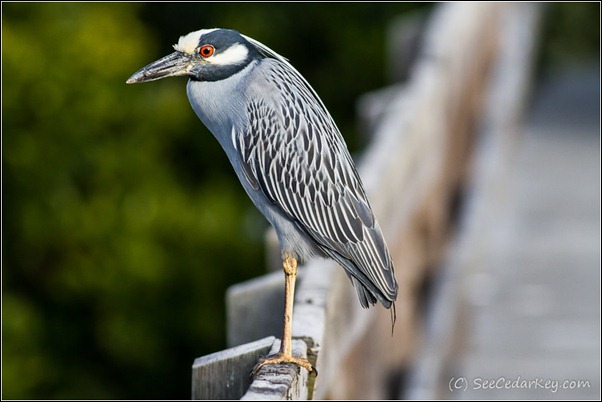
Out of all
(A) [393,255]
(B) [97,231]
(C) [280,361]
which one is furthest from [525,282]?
(C) [280,361]

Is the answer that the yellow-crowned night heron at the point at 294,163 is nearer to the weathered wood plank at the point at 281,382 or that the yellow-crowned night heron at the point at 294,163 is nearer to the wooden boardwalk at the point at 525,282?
the weathered wood plank at the point at 281,382

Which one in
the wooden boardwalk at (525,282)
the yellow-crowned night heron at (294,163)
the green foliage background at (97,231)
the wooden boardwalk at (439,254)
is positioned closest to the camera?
the yellow-crowned night heron at (294,163)

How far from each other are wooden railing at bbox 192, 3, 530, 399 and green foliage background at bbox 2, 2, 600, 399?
174cm

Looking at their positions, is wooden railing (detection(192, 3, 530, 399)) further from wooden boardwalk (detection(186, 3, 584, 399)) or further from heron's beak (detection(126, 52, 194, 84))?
heron's beak (detection(126, 52, 194, 84))

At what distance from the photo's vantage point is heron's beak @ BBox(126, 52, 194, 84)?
4027 millimetres

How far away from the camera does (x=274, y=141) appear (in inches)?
167

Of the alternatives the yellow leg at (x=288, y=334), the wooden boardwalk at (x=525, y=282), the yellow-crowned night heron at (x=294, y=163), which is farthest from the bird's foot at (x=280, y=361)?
the wooden boardwalk at (x=525, y=282)

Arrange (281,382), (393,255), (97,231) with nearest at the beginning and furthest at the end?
1. (281,382)
2. (393,255)
3. (97,231)

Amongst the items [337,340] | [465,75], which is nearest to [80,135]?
[465,75]

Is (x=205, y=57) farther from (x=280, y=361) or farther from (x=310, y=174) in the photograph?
(x=280, y=361)

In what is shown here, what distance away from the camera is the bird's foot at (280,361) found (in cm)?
370

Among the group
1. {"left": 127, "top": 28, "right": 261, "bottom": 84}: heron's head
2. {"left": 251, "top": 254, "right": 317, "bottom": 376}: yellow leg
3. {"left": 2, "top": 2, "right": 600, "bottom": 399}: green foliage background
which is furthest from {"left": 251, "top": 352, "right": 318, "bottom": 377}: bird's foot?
{"left": 2, "top": 2, "right": 600, "bottom": 399}: green foliage background

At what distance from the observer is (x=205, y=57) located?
13.3 ft

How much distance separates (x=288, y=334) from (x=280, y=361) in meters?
0.16
